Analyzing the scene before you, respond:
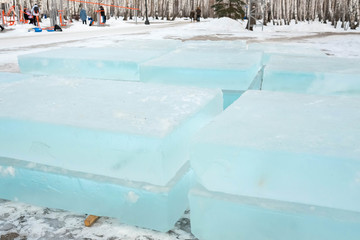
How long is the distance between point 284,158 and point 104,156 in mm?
648

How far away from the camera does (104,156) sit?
1.35 m

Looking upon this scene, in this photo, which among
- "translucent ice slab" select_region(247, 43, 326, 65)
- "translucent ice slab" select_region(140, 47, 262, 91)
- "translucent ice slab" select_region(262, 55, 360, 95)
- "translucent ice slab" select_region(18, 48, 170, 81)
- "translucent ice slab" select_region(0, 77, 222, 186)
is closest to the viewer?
"translucent ice slab" select_region(0, 77, 222, 186)

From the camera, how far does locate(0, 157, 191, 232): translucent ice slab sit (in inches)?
52.2

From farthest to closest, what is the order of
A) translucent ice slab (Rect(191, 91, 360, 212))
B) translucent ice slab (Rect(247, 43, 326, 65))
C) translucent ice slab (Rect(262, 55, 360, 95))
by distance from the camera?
translucent ice slab (Rect(247, 43, 326, 65))
translucent ice slab (Rect(262, 55, 360, 95))
translucent ice slab (Rect(191, 91, 360, 212))

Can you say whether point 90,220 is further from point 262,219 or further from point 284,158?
point 284,158

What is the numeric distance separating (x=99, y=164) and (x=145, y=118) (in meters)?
0.26

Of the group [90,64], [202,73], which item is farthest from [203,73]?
[90,64]

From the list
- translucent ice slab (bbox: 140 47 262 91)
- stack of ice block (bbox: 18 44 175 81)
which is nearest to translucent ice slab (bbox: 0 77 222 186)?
translucent ice slab (bbox: 140 47 262 91)

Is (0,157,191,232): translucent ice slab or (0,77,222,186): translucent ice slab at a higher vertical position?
(0,77,222,186): translucent ice slab

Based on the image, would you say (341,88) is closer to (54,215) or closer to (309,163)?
(309,163)

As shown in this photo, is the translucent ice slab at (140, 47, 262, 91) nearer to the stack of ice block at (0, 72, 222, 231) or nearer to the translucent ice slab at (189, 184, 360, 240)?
the stack of ice block at (0, 72, 222, 231)

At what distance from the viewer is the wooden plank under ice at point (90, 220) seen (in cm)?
138

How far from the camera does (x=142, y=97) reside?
181 centimetres

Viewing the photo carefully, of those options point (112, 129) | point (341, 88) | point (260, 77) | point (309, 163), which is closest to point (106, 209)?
point (112, 129)
